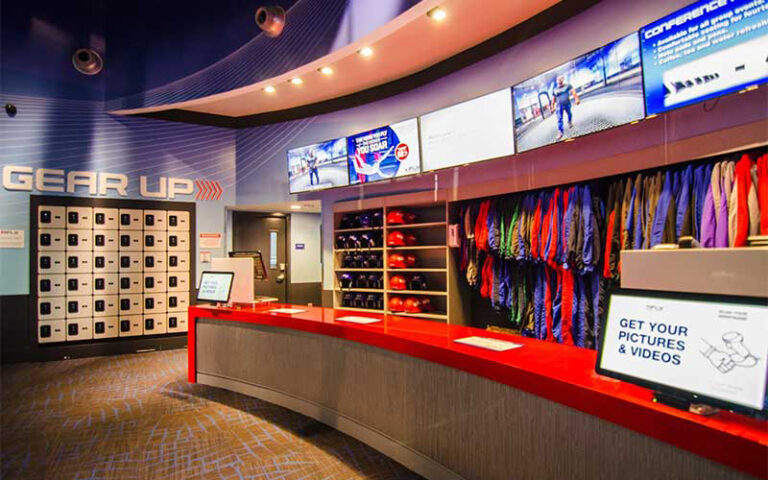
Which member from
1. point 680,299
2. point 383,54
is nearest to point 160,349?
point 383,54

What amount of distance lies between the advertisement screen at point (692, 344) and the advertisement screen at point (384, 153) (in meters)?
3.43

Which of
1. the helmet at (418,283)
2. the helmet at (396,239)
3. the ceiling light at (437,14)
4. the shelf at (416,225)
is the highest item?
the ceiling light at (437,14)

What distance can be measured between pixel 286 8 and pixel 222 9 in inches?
51.9

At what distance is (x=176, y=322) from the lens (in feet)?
21.6

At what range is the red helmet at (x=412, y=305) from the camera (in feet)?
17.4

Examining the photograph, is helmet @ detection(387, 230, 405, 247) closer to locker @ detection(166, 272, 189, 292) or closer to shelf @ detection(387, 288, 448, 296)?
shelf @ detection(387, 288, 448, 296)

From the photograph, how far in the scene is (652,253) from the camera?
6.66ft

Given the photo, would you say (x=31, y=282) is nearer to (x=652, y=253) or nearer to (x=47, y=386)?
(x=47, y=386)

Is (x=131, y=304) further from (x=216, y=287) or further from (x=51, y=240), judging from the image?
(x=216, y=287)

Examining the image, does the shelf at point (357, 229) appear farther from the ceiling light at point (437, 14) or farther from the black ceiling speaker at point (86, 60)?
the black ceiling speaker at point (86, 60)

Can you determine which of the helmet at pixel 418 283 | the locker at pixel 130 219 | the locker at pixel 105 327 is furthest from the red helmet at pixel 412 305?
the locker at pixel 105 327

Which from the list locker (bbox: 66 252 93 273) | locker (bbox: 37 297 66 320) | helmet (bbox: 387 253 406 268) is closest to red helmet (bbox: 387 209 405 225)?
helmet (bbox: 387 253 406 268)

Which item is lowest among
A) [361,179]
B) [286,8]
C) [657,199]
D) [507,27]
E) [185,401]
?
[185,401]

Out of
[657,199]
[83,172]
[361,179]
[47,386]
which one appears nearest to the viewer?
[657,199]
